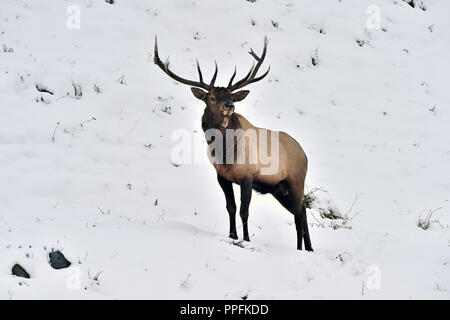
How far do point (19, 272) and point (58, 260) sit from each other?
35 cm

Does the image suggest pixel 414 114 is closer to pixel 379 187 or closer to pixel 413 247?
pixel 379 187

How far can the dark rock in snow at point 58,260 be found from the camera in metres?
5.03

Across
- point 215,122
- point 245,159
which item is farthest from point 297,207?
point 215,122

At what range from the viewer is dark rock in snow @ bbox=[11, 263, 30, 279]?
15.8 feet

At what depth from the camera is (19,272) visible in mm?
4828

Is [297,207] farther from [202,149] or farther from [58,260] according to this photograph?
[58,260]

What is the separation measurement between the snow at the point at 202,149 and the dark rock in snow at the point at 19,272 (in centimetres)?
5

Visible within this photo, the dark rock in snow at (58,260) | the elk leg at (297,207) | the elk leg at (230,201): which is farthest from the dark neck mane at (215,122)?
the dark rock in snow at (58,260)

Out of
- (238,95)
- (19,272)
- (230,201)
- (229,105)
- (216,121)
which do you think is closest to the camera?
(19,272)

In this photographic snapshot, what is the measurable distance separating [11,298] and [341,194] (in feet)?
17.7

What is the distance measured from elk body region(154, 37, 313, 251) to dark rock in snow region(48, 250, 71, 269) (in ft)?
6.52

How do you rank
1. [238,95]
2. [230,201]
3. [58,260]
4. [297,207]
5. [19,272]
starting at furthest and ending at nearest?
1. [297,207]
2. [230,201]
3. [238,95]
4. [58,260]
5. [19,272]

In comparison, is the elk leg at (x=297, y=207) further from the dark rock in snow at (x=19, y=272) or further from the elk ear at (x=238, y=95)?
the dark rock in snow at (x=19, y=272)

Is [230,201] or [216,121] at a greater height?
[216,121]
